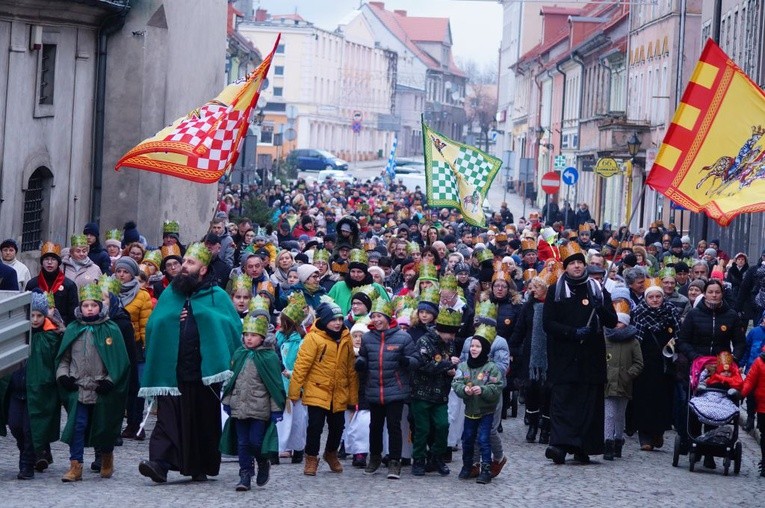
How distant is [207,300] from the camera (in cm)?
1177

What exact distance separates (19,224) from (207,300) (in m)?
12.2

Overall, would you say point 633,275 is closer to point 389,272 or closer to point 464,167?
point 389,272

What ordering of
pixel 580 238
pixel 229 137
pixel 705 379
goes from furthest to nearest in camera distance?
pixel 580 238 → pixel 229 137 → pixel 705 379

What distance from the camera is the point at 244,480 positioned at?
11648 millimetres

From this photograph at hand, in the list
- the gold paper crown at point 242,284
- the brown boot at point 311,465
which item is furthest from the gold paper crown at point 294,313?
the brown boot at point 311,465

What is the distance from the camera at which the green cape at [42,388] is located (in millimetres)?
11945

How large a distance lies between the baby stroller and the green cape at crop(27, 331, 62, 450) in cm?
506

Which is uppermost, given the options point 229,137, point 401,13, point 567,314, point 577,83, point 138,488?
point 401,13

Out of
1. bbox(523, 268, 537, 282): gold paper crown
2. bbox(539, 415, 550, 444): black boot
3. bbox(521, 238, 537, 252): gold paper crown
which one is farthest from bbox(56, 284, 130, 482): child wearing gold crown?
bbox(521, 238, 537, 252): gold paper crown

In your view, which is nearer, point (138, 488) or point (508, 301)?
point (138, 488)

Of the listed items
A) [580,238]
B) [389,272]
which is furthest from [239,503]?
[580,238]

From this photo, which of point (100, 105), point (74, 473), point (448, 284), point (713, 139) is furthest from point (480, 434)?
point (100, 105)

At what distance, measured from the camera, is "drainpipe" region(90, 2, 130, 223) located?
86.3ft

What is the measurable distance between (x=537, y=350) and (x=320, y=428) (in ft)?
10.8
